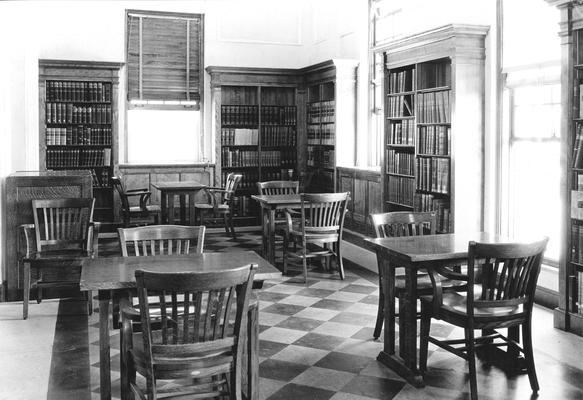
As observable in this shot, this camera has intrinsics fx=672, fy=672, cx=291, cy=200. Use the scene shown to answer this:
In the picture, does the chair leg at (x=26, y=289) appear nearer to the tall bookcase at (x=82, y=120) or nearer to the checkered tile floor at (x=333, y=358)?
the checkered tile floor at (x=333, y=358)

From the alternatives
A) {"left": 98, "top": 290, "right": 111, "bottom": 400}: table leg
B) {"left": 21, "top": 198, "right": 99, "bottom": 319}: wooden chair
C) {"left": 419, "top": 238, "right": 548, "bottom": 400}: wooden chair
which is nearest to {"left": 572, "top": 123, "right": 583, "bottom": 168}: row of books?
{"left": 419, "top": 238, "right": 548, "bottom": 400}: wooden chair

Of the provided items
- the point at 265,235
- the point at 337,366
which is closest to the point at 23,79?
the point at 265,235

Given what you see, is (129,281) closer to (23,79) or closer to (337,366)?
(337,366)

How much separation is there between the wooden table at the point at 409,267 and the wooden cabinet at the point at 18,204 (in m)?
3.23

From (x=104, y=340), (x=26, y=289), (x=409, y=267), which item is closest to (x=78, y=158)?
(x=26, y=289)

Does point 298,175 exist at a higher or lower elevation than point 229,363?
higher

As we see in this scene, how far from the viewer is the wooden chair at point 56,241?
18.2 feet

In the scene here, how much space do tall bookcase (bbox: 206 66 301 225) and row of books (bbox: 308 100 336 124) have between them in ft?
1.38

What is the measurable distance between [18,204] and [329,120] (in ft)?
16.6

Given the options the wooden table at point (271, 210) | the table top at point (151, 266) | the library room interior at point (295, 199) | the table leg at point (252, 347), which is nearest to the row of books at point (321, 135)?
the library room interior at point (295, 199)

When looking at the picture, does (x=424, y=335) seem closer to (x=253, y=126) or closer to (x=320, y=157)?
Answer: (x=320, y=157)

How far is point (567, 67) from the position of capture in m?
5.03

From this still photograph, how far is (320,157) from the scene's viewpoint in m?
10.4

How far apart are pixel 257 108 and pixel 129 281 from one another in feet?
26.1
